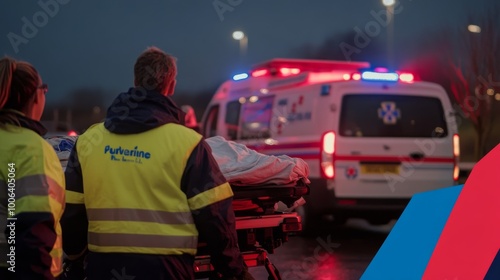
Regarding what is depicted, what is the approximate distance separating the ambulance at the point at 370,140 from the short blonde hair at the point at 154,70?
264 inches

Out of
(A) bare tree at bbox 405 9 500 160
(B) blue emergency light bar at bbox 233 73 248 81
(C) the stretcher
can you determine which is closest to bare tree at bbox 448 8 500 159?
(A) bare tree at bbox 405 9 500 160

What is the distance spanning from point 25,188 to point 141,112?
0.71 m

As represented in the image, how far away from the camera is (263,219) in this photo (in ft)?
15.1

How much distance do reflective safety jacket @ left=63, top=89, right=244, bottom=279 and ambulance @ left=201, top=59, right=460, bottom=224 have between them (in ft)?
22.1

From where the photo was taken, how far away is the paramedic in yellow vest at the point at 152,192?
3268 millimetres

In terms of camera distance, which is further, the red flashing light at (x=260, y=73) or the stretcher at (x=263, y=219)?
the red flashing light at (x=260, y=73)

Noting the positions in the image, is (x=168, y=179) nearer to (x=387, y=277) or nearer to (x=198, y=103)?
(x=387, y=277)

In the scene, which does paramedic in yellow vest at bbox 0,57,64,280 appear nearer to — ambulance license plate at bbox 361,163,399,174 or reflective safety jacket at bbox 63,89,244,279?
reflective safety jacket at bbox 63,89,244,279

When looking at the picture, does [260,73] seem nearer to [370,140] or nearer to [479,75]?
[370,140]

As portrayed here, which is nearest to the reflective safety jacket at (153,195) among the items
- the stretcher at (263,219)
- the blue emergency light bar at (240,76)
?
the stretcher at (263,219)

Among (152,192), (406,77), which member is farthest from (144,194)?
(406,77)

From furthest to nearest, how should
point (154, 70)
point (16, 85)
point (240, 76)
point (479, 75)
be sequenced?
point (479, 75)
point (240, 76)
point (154, 70)
point (16, 85)

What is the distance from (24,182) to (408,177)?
7949mm

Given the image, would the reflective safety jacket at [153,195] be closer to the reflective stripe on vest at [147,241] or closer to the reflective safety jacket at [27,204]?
the reflective stripe on vest at [147,241]
